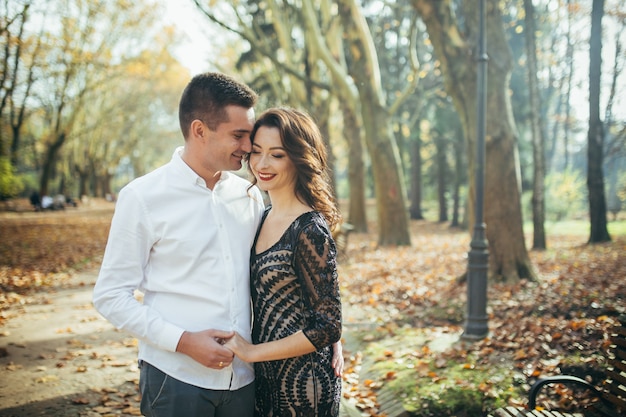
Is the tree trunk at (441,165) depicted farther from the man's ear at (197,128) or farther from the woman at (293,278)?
the man's ear at (197,128)

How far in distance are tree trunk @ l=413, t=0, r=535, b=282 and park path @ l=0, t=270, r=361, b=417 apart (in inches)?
213

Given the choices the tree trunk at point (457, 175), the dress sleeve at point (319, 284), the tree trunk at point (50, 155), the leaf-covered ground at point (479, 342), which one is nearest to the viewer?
the dress sleeve at point (319, 284)

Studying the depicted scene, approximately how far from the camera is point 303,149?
8.85 feet

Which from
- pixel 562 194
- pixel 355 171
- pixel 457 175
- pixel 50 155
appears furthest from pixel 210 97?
pixel 50 155

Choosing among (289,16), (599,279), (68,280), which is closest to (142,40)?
(289,16)

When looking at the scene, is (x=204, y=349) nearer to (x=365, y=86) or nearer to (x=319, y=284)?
(x=319, y=284)

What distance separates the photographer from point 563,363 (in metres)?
5.33

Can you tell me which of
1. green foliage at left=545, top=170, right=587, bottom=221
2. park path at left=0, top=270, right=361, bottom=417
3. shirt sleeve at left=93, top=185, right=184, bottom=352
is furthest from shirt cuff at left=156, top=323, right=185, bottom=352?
green foliage at left=545, top=170, right=587, bottom=221

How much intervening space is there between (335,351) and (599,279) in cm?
794

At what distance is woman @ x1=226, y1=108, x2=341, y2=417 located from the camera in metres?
2.46

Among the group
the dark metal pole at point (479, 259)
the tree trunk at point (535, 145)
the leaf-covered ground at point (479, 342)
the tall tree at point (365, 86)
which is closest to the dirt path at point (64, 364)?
the leaf-covered ground at point (479, 342)

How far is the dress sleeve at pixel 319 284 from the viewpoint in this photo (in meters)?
2.45

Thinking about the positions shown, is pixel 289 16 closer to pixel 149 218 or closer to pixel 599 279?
pixel 599 279

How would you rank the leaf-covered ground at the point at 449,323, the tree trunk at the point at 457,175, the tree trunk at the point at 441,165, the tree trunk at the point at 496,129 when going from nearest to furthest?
the leaf-covered ground at the point at 449,323 < the tree trunk at the point at 496,129 < the tree trunk at the point at 457,175 < the tree trunk at the point at 441,165
